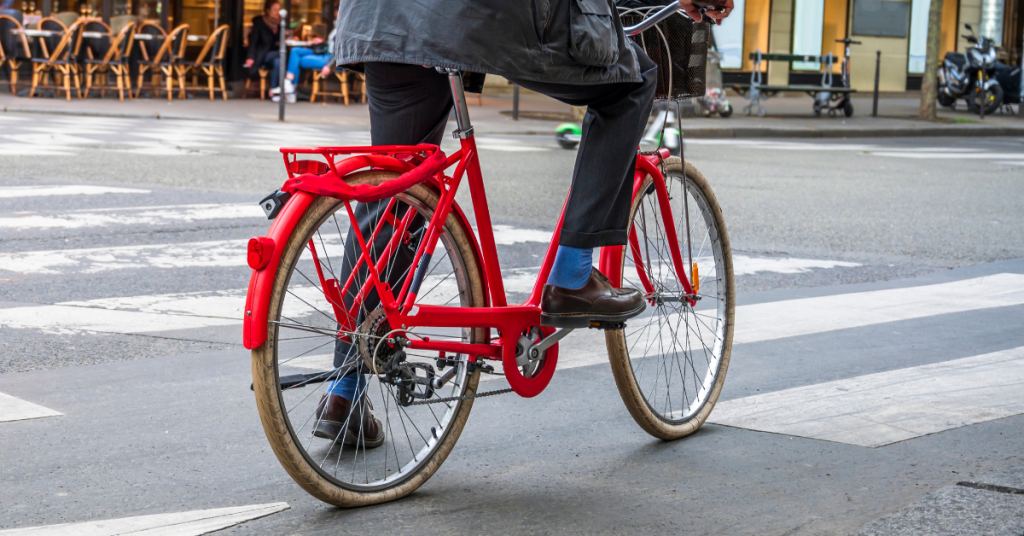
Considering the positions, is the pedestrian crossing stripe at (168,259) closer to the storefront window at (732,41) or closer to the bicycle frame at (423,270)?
the bicycle frame at (423,270)

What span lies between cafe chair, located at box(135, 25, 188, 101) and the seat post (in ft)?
Answer: 60.7

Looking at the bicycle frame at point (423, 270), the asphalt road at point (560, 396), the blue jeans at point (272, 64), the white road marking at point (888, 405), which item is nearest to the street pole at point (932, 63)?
the blue jeans at point (272, 64)

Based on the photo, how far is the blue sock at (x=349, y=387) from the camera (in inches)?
118

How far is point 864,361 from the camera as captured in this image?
14.8ft

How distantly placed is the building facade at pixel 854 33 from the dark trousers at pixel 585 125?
2680cm

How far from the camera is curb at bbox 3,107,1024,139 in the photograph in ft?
56.5

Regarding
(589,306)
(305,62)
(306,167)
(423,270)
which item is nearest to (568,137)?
(305,62)

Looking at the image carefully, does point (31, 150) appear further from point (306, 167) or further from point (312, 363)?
point (306, 167)

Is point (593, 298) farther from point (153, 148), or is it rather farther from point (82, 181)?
point (153, 148)

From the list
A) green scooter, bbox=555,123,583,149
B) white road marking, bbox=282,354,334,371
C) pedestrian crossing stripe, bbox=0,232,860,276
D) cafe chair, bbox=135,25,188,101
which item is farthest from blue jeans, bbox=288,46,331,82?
white road marking, bbox=282,354,334,371

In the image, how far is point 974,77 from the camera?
25.2 m

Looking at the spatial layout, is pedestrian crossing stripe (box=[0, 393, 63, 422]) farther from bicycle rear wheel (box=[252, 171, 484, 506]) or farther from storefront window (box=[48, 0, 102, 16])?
storefront window (box=[48, 0, 102, 16])

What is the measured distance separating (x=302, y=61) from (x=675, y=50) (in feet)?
64.3

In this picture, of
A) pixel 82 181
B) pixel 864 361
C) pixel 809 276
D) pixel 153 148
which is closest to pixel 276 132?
pixel 153 148
